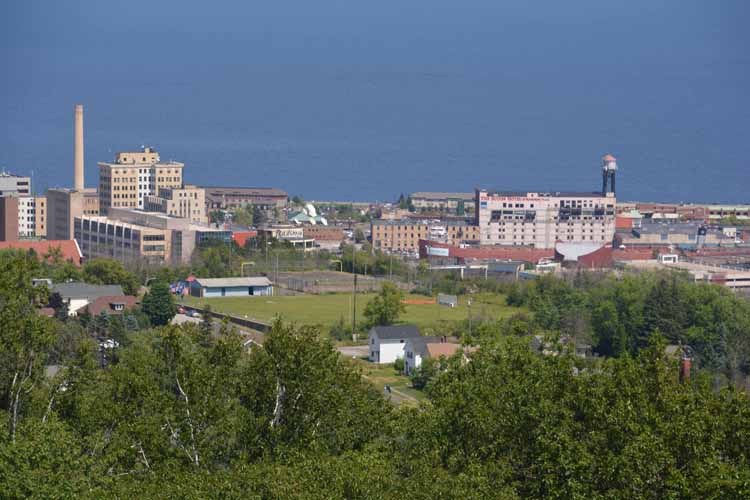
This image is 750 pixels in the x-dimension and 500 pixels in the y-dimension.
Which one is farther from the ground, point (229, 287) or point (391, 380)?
point (229, 287)

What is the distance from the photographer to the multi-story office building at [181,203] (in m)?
31.8

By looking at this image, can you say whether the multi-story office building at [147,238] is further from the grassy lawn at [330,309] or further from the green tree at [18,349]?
the green tree at [18,349]

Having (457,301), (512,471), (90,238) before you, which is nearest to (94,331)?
(457,301)

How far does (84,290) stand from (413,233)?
43.7 ft

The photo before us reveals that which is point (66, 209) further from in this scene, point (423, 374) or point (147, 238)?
point (423, 374)

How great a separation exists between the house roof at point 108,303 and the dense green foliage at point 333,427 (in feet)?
34.2

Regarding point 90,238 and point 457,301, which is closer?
point 457,301

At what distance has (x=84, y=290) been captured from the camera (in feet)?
67.8

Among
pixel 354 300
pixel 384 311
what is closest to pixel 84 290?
pixel 354 300

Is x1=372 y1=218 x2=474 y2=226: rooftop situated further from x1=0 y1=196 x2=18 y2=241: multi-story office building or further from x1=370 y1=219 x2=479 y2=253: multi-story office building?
x1=0 y1=196 x2=18 y2=241: multi-story office building

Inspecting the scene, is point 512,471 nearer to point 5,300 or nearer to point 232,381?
point 232,381

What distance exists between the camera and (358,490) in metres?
6.96

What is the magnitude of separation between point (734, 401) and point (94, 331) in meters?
9.94

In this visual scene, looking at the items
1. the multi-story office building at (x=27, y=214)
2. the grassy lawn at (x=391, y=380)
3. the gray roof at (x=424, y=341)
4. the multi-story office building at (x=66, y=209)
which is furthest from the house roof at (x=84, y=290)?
the multi-story office building at (x=27, y=214)
